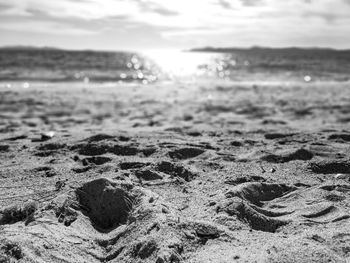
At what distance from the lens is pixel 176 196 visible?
127 inches

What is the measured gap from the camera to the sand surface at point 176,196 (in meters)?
2.38

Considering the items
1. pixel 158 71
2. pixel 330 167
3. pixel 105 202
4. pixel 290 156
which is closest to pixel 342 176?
pixel 330 167

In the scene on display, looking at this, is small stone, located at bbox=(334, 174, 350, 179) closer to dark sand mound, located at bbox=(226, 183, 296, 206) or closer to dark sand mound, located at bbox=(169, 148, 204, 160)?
dark sand mound, located at bbox=(226, 183, 296, 206)

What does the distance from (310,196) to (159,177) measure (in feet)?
4.10

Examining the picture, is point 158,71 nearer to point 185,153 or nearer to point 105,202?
point 185,153

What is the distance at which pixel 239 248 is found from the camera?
2.39 m

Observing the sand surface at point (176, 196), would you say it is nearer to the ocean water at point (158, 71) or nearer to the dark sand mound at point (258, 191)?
the dark sand mound at point (258, 191)

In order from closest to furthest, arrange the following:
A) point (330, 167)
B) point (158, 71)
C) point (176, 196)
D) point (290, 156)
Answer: point (176, 196)
point (330, 167)
point (290, 156)
point (158, 71)

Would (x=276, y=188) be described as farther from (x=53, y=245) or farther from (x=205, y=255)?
(x=53, y=245)

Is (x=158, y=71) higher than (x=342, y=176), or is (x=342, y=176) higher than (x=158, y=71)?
(x=342, y=176)

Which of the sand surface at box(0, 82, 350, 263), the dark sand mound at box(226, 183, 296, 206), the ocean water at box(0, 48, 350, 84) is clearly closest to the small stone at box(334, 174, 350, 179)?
the sand surface at box(0, 82, 350, 263)

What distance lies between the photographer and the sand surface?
7.79 ft

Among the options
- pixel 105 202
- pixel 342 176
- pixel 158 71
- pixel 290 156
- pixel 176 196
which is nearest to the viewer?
pixel 105 202

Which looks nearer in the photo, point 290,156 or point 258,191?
point 258,191
